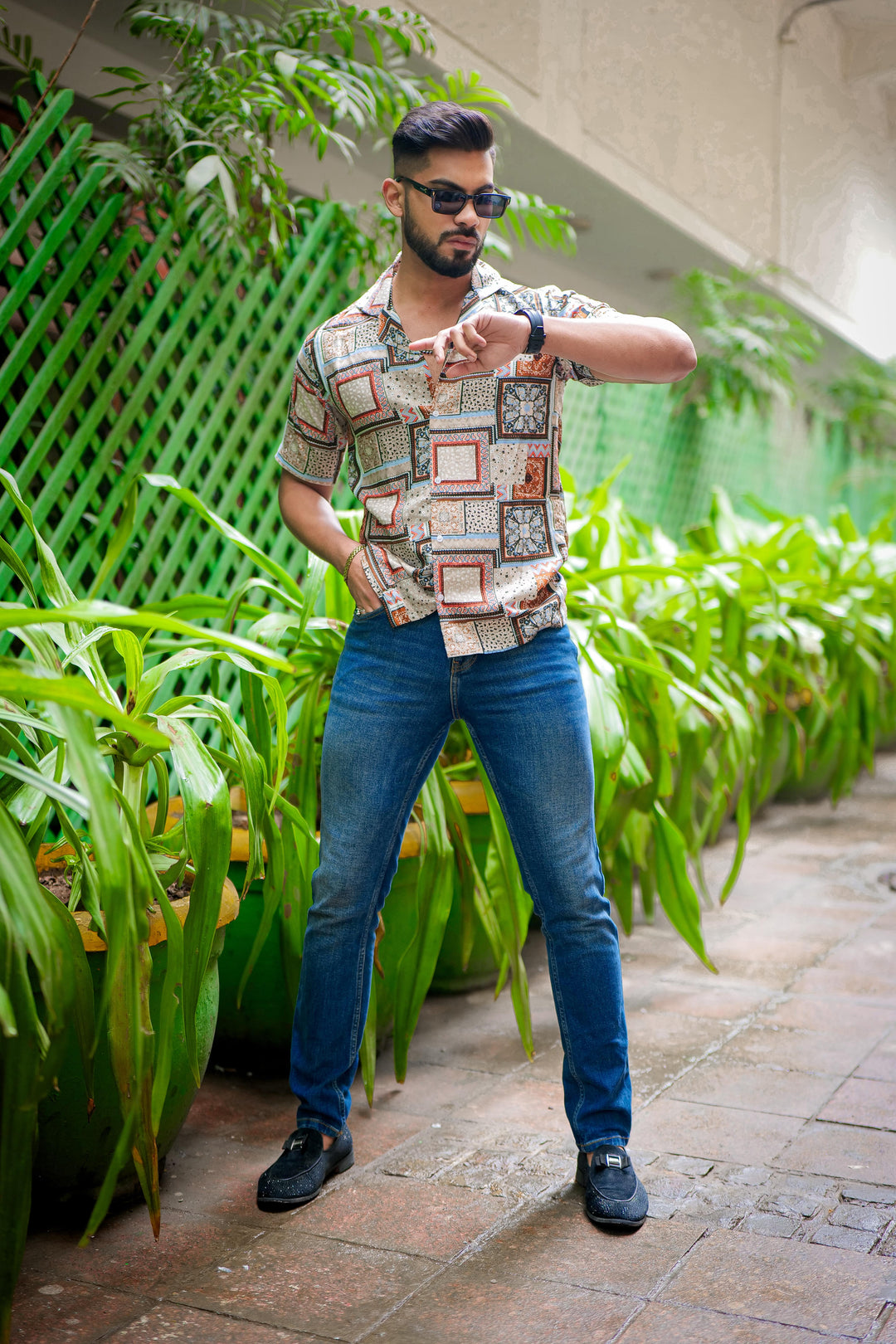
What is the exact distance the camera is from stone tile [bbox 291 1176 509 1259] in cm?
183

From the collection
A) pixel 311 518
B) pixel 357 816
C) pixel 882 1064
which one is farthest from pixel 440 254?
pixel 882 1064

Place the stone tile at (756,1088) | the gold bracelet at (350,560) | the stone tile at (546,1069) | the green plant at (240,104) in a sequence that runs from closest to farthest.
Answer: the gold bracelet at (350,560) → the stone tile at (756,1088) → the stone tile at (546,1069) → the green plant at (240,104)

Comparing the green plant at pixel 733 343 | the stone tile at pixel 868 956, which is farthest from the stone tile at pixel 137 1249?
the green plant at pixel 733 343

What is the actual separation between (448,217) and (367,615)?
1.98 feet

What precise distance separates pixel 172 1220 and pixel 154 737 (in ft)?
3.00

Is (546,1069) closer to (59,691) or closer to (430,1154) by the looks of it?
(430,1154)

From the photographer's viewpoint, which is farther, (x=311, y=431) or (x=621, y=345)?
→ (x=311, y=431)

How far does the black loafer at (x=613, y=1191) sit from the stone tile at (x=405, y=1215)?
5.7 inches

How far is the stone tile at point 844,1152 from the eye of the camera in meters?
2.04

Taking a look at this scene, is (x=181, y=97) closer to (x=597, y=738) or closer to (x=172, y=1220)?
(x=597, y=738)

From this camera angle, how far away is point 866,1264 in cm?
172

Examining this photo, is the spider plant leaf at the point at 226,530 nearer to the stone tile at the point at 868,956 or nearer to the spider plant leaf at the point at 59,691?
the spider plant leaf at the point at 59,691

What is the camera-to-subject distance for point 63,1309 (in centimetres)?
164

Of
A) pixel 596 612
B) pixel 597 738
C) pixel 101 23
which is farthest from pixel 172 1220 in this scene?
pixel 101 23
